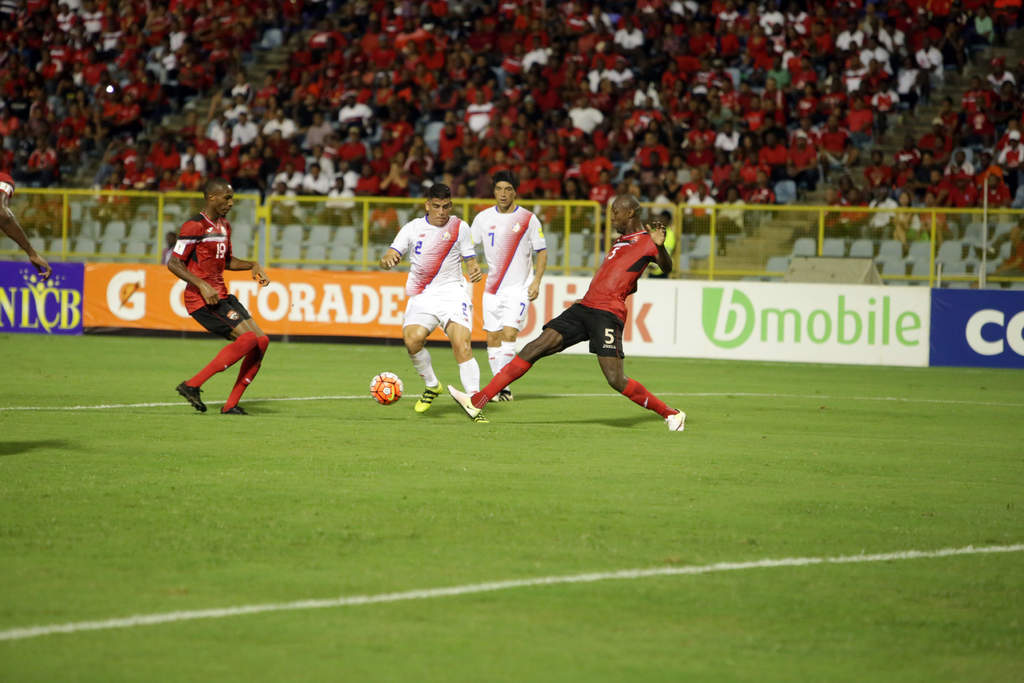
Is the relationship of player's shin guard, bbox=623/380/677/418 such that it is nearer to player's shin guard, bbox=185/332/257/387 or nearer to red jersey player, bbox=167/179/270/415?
red jersey player, bbox=167/179/270/415

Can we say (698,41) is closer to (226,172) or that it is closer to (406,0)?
(406,0)

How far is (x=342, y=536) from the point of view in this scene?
6.99 meters

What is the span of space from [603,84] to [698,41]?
2.29 meters

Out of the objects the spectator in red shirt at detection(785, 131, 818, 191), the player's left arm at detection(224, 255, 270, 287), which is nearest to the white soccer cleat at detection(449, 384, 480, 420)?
the player's left arm at detection(224, 255, 270, 287)

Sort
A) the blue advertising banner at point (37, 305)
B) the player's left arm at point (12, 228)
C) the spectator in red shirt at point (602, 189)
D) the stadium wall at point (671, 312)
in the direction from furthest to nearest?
the spectator in red shirt at point (602, 189)
the blue advertising banner at point (37, 305)
the stadium wall at point (671, 312)
the player's left arm at point (12, 228)

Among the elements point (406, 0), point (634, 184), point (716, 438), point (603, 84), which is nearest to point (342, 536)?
point (716, 438)

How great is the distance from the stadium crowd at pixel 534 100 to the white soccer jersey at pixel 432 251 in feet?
37.6

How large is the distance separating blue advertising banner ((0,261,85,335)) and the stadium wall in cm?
2

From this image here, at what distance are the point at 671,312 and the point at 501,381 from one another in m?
10.4

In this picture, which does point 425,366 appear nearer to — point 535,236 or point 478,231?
point 478,231

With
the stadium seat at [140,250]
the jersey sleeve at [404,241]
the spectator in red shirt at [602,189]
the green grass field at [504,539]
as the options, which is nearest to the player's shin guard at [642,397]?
the green grass field at [504,539]

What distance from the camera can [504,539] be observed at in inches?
276

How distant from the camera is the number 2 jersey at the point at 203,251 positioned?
12.3 metres

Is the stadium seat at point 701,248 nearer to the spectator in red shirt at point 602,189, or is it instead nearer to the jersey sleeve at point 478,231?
the spectator in red shirt at point 602,189
